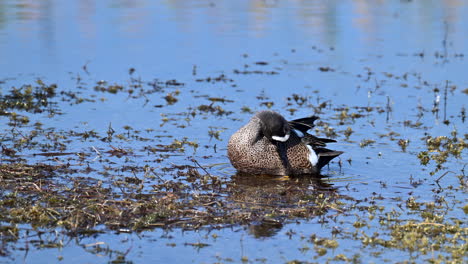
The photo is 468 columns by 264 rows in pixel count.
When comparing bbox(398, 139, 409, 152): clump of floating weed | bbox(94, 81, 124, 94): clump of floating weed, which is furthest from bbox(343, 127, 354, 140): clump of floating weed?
bbox(94, 81, 124, 94): clump of floating weed

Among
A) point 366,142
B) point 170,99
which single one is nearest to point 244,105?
point 170,99

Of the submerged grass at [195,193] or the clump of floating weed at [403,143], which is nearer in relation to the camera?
the submerged grass at [195,193]

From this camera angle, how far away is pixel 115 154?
969cm

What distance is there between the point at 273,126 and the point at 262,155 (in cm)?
37

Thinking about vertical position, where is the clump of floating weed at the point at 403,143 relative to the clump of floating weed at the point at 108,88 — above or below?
below

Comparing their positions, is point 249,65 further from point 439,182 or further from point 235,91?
point 439,182

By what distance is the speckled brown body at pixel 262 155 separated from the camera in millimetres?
9383

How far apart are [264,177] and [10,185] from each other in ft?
9.72

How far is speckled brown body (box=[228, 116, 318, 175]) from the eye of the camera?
30.8ft

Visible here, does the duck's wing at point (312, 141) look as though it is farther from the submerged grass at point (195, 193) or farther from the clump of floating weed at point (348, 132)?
the clump of floating weed at point (348, 132)

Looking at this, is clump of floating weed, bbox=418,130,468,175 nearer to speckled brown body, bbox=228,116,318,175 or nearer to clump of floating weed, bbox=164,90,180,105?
speckled brown body, bbox=228,116,318,175

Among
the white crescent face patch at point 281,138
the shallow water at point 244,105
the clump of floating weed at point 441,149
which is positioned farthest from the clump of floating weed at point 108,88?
the clump of floating weed at point 441,149

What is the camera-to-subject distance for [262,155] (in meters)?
9.41

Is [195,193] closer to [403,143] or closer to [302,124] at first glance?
[302,124]
